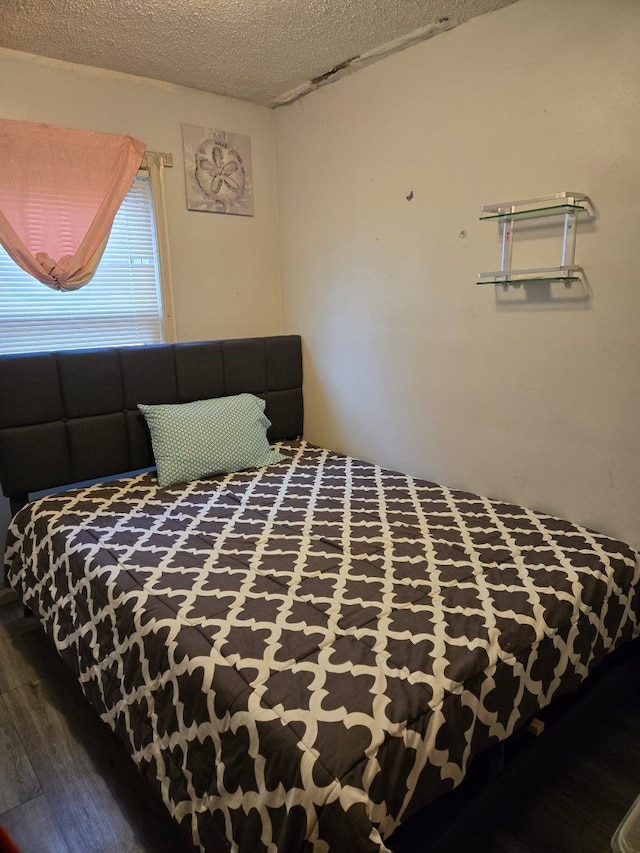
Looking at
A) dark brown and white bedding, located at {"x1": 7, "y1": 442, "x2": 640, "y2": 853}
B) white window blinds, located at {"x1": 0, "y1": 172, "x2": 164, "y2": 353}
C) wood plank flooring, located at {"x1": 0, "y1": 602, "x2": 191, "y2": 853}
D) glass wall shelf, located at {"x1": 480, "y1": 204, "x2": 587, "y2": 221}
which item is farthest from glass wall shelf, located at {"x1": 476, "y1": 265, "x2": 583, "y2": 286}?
wood plank flooring, located at {"x1": 0, "y1": 602, "x2": 191, "y2": 853}

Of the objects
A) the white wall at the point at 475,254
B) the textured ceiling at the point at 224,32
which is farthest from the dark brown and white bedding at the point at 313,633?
the textured ceiling at the point at 224,32

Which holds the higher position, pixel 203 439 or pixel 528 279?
pixel 528 279

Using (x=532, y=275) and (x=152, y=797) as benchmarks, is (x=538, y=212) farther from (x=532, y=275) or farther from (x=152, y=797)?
(x=152, y=797)

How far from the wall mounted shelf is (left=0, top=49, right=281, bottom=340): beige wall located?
1405 millimetres

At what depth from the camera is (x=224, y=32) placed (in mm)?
2092

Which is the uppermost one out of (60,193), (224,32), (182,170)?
(224,32)

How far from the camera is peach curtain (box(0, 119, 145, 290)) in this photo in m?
2.27

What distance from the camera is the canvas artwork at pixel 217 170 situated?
9.01 ft

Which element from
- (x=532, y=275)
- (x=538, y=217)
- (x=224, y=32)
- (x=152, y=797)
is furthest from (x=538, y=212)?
(x=152, y=797)

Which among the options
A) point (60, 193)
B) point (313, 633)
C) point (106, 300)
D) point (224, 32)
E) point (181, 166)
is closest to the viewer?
point (313, 633)

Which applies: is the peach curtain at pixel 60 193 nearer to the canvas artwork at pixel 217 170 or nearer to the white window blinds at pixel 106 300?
the white window blinds at pixel 106 300

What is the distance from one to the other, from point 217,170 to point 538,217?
171 centimetres

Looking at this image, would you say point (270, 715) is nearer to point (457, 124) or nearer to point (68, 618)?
point (68, 618)

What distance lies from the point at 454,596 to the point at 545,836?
2.16 feet
